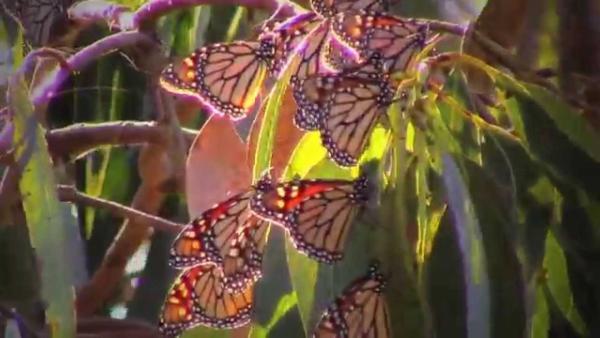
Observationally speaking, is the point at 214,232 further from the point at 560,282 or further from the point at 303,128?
the point at 560,282

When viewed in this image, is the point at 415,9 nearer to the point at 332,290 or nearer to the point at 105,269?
the point at 332,290

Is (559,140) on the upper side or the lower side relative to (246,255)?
upper

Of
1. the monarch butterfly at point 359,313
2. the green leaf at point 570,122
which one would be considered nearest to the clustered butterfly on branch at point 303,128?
the monarch butterfly at point 359,313

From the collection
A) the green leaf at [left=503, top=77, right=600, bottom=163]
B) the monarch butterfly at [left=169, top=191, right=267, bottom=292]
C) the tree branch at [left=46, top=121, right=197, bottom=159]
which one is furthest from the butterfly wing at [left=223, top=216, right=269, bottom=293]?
the green leaf at [left=503, top=77, right=600, bottom=163]

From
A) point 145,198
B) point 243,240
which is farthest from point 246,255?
point 145,198

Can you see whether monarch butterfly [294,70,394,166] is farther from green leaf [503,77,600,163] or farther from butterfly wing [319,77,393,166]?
green leaf [503,77,600,163]
